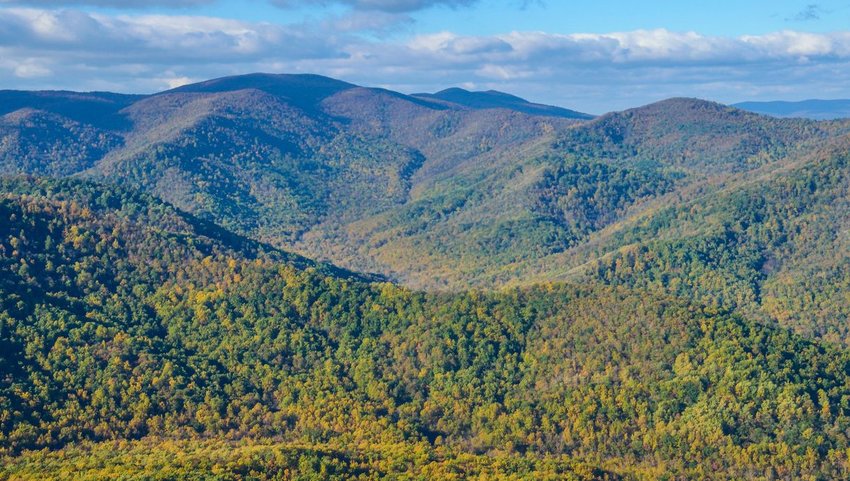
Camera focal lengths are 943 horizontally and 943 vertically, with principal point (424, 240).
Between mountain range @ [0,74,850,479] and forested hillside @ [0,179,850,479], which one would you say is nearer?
forested hillside @ [0,179,850,479]

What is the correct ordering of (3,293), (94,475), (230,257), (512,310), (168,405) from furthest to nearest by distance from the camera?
(230,257) < (512,310) < (3,293) < (168,405) < (94,475)

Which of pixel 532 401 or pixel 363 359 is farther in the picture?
pixel 363 359

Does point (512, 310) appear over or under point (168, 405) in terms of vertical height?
over

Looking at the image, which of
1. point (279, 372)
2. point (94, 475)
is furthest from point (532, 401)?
point (94, 475)

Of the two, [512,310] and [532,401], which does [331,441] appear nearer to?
[532,401]

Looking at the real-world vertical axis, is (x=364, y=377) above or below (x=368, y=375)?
below

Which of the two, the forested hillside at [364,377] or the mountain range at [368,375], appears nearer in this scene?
the forested hillside at [364,377]

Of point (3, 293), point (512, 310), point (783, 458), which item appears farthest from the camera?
point (512, 310)
